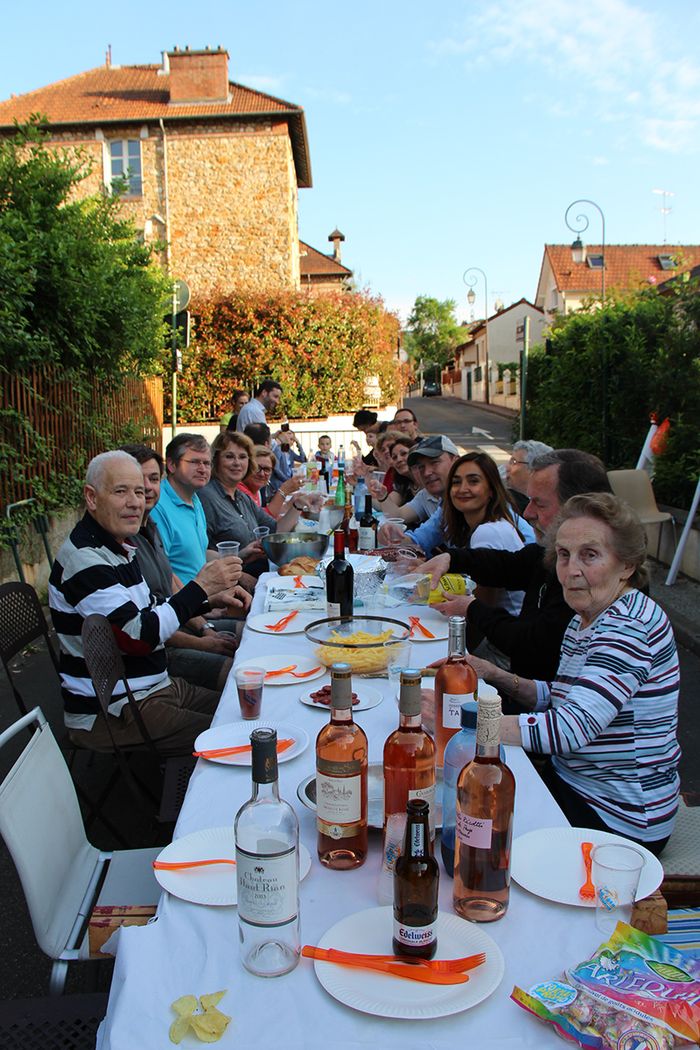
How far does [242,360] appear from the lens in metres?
19.1

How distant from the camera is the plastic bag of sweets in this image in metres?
1.05

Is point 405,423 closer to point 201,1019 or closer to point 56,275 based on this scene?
point 56,275

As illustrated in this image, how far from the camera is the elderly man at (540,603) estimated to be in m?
2.74

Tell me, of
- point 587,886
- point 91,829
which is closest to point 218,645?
point 91,829

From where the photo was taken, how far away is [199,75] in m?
22.8

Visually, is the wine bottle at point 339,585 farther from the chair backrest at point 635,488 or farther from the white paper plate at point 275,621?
the chair backrest at point 635,488

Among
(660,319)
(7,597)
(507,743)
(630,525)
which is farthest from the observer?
(660,319)

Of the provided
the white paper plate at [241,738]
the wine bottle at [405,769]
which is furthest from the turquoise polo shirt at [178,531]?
the wine bottle at [405,769]

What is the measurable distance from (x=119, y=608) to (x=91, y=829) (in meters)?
1.08

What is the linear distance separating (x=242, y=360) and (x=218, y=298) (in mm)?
1714

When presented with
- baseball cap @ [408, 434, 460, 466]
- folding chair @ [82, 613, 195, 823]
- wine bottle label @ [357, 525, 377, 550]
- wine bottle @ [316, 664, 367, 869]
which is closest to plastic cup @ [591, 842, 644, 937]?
wine bottle @ [316, 664, 367, 869]

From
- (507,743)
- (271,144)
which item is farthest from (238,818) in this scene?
(271,144)

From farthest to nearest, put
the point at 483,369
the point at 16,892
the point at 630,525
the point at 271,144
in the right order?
the point at 483,369
the point at 271,144
the point at 16,892
the point at 630,525

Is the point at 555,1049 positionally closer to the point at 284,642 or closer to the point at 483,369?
the point at 284,642
